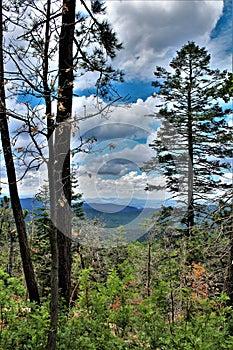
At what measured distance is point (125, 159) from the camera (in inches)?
253

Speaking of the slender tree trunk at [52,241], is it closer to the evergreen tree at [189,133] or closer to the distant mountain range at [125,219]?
the distant mountain range at [125,219]

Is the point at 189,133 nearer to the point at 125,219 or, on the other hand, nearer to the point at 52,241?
the point at 125,219

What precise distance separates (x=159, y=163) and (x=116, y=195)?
26.3 feet

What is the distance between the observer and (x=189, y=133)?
42.5 ft

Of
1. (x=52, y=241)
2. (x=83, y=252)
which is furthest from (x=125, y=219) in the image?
(x=52, y=241)

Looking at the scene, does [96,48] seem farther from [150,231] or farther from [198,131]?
[198,131]

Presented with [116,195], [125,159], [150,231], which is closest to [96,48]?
[125,159]

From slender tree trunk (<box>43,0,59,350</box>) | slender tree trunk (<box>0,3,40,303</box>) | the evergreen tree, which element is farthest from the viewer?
the evergreen tree

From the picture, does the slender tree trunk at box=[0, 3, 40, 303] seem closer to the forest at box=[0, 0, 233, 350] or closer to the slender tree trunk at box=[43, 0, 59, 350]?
the forest at box=[0, 0, 233, 350]

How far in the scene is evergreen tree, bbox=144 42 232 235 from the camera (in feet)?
42.9

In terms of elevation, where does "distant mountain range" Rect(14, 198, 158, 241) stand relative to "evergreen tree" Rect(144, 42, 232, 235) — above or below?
below

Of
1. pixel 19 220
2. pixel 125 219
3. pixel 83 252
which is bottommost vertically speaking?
pixel 83 252

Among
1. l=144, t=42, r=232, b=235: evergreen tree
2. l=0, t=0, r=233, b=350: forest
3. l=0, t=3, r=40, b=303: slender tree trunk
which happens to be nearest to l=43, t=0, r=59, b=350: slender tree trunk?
l=0, t=0, r=233, b=350: forest

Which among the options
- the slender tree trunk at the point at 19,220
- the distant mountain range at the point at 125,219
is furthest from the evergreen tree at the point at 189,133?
the slender tree trunk at the point at 19,220
